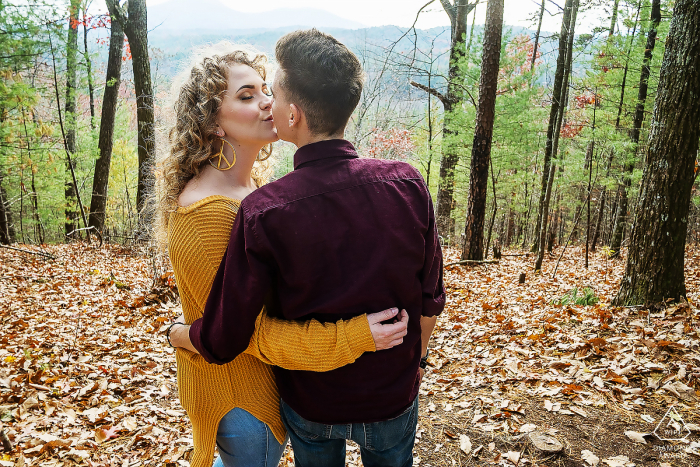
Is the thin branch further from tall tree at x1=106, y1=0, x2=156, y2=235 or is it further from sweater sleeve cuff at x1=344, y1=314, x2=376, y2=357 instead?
sweater sleeve cuff at x1=344, y1=314, x2=376, y2=357

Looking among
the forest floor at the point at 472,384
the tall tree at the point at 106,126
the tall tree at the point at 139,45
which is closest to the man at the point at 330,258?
the forest floor at the point at 472,384

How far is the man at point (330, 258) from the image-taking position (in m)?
1.31

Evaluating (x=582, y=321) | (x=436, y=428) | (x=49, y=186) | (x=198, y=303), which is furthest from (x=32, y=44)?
(x=582, y=321)

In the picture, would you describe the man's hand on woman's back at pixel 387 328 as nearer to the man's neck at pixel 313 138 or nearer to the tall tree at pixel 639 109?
the man's neck at pixel 313 138

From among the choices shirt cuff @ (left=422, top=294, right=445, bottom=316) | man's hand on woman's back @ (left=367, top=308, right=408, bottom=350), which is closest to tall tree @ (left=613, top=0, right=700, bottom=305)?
shirt cuff @ (left=422, top=294, right=445, bottom=316)

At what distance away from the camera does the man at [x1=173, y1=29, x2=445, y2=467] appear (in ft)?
4.28

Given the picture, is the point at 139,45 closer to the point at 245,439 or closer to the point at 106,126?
the point at 106,126

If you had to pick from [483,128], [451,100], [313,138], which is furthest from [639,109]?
[313,138]

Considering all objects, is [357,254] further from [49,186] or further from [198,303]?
[49,186]

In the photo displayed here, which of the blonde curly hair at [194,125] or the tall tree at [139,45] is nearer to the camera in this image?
the blonde curly hair at [194,125]

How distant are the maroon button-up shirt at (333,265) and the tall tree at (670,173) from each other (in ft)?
13.9

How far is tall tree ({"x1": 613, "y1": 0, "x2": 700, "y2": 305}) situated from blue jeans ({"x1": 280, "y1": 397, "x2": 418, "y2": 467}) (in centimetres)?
427

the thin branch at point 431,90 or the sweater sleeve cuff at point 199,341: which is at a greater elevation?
the thin branch at point 431,90

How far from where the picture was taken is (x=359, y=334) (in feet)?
4.36
